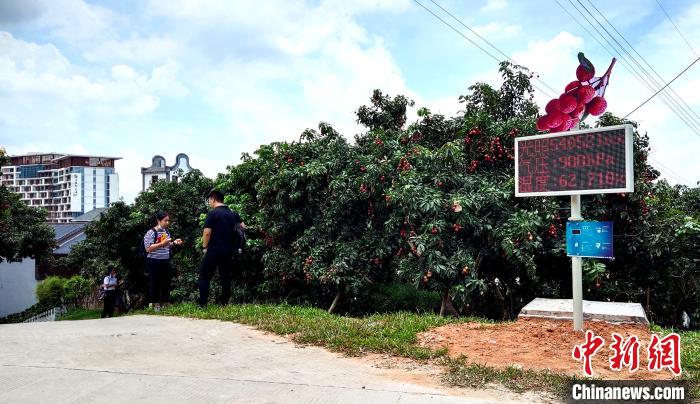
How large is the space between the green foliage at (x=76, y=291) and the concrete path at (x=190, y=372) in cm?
2419

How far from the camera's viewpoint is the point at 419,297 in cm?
1343

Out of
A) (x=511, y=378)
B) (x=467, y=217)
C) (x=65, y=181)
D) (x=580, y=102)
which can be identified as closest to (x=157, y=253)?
(x=467, y=217)

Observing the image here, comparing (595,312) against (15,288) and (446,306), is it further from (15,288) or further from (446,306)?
(15,288)

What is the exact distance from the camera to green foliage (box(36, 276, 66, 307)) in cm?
2914

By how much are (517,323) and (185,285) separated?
9.28 meters

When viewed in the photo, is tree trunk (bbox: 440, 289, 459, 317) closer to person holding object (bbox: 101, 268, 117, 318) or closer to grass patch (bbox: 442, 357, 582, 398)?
grass patch (bbox: 442, 357, 582, 398)

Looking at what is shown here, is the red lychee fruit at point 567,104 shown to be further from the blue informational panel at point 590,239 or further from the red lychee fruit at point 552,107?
the blue informational panel at point 590,239

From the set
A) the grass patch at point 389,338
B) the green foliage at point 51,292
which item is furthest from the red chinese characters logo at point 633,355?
the green foliage at point 51,292

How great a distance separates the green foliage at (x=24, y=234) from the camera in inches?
871

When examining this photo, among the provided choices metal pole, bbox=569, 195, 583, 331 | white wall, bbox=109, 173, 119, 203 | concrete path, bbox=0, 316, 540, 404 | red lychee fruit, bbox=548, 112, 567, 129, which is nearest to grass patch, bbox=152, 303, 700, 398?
concrete path, bbox=0, 316, 540, 404

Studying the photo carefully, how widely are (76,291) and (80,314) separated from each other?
3.77 m

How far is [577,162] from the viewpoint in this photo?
19.9 ft

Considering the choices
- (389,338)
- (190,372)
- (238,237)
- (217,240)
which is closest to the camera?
(190,372)

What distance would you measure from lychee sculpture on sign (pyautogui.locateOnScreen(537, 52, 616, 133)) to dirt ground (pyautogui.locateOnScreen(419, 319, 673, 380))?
2.39 metres
